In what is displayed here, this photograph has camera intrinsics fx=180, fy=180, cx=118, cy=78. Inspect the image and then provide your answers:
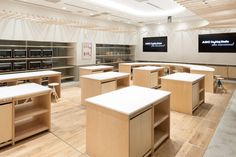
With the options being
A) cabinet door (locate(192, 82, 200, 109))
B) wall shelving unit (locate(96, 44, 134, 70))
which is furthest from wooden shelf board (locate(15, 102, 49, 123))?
wall shelving unit (locate(96, 44, 134, 70))

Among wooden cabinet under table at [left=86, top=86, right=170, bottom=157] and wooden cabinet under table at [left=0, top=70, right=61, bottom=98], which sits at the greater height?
wooden cabinet under table at [left=0, top=70, right=61, bottom=98]

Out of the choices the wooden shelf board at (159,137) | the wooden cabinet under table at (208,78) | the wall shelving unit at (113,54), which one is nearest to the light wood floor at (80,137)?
the wooden shelf board at (159,137)

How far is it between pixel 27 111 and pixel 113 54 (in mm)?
7507

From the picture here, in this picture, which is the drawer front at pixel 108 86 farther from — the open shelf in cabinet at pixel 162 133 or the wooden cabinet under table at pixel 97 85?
the open shelf in cabinet at pixel 162 133

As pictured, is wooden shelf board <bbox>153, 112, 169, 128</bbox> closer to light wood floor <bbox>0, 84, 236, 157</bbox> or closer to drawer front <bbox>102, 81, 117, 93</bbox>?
light wood floor <bbox>0, 84, 236, 157</bbox>

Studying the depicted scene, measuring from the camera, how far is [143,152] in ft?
7.85

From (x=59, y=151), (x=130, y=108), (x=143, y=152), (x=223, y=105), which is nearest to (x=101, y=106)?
(x=130, y=108)

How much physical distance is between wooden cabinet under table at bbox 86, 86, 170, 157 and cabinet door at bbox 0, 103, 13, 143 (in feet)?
4.19

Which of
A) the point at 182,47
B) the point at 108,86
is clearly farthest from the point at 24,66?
the point at 182,47

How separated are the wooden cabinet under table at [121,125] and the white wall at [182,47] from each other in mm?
7200

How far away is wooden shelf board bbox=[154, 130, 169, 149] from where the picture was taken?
2801mm

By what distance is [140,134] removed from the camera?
228cm

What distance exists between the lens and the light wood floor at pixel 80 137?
2.69 metres

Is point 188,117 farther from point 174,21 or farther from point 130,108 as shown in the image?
point 174,21
